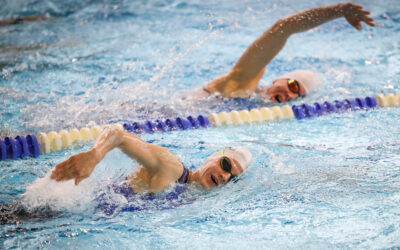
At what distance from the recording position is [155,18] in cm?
634

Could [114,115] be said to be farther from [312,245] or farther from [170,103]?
[312,245]

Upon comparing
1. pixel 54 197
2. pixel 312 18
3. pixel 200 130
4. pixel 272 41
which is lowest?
pixel 200 130

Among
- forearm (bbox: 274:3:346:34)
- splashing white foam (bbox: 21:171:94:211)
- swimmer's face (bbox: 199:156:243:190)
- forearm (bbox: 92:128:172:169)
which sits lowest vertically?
swimmer's face (bbox: 199:156:243:190)

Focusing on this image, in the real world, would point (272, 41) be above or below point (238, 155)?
above

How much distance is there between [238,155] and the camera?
2.76 m

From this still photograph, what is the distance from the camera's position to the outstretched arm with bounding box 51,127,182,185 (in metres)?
1.71

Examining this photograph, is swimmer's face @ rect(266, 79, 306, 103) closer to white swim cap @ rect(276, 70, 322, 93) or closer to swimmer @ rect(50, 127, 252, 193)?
white swim cap @ rect(276, 70, 322, 93)

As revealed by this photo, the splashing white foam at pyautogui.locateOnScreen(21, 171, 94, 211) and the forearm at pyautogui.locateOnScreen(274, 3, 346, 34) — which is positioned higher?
the forearm at pyautogui.locateOnScreen(274, 3, 346, 34)

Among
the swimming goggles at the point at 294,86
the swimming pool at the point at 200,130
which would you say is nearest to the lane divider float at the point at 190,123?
the swimming pool at the point at 200,130

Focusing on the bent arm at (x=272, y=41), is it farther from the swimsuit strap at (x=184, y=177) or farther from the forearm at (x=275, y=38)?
the swimsuit strap at (x=184, y=177)

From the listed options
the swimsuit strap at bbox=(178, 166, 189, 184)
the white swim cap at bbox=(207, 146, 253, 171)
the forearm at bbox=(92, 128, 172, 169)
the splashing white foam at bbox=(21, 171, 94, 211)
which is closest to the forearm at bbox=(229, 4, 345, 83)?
the white swim cap at bbox=(207, 146, 253, 171)

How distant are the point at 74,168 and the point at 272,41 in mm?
2283

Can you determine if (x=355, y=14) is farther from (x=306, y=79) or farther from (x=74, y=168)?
(x=74, y=168)

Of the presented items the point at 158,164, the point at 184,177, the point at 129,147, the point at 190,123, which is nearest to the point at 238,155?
the point at 184,177
